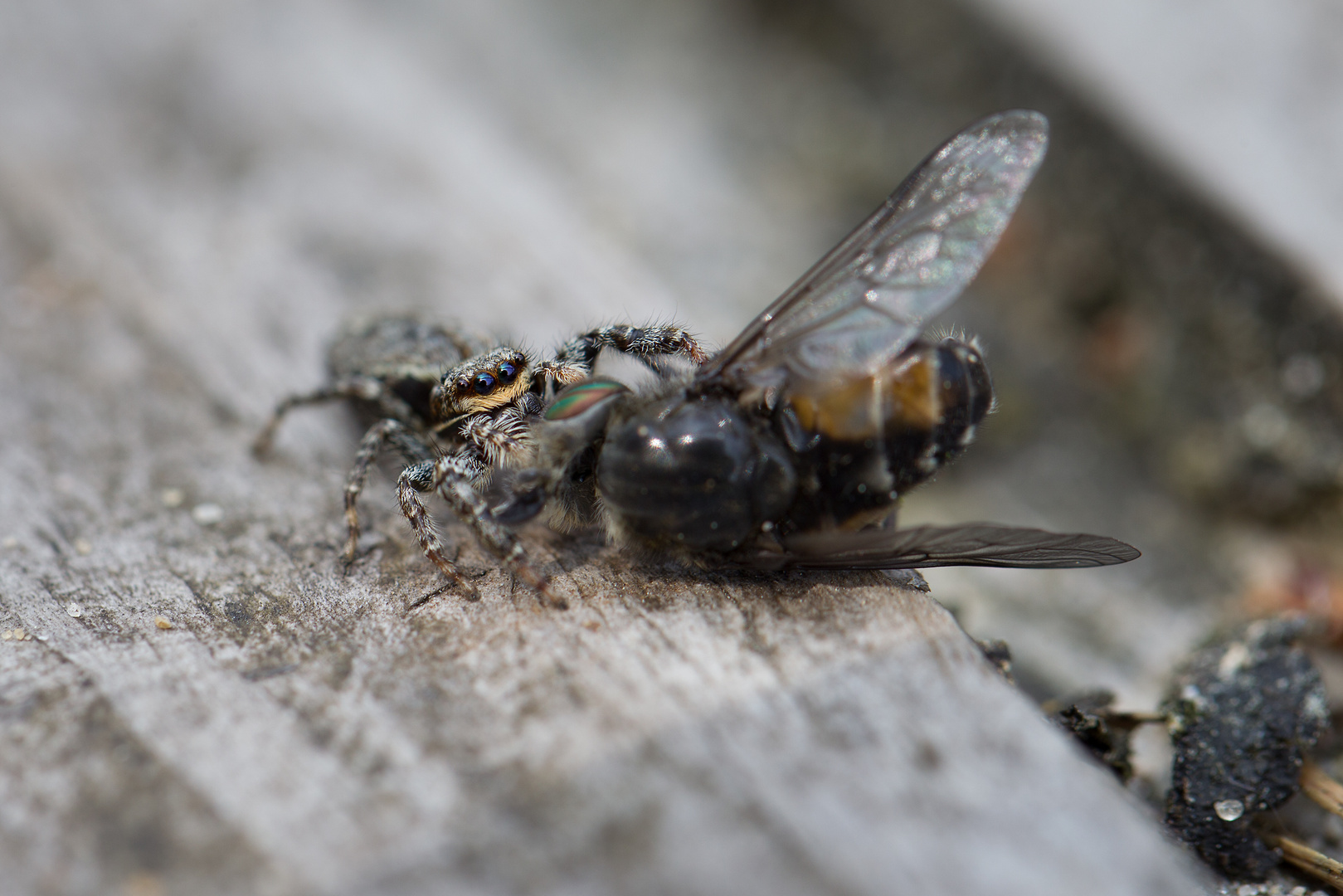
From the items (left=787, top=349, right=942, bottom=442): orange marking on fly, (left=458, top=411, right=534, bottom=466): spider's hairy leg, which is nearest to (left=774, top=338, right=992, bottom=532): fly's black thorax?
(left=787, top=349, right=942, bottom=442): orange marking on fly

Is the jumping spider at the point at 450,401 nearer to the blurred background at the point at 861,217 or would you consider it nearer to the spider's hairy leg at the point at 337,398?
the spider's hairy leg at the point at 337,398

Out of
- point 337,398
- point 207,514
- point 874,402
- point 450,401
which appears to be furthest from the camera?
point 337,398

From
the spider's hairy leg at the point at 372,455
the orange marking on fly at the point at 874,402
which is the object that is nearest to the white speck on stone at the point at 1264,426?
the orange marking on fly at the point at 874,402

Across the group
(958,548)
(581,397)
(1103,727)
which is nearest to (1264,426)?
(1103,727)

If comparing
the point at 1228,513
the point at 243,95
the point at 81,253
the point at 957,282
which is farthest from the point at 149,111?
the point at 1228,513

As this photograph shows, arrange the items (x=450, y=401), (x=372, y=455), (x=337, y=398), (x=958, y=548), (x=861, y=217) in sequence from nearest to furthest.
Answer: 1. (x=958, y=548)
2. (x=372, y=455)
3. (x=450, y=401)
4. (x=337, y=398)
5. (x=861, y=217)

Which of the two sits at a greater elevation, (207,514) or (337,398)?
(337,398)

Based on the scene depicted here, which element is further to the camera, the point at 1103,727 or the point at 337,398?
the point at 337,398

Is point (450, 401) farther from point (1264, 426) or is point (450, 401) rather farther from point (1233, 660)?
point (1264, 426)
